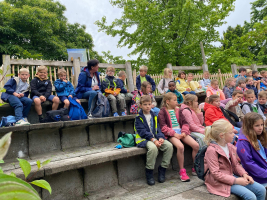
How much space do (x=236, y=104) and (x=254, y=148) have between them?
7.39 ft

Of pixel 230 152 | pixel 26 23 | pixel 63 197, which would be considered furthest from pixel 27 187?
pixel 26 23

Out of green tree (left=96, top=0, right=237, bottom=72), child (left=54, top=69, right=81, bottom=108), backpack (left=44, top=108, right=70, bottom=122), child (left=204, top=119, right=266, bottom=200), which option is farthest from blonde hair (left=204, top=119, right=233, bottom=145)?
green tree (left=96, top=0, right=237, bottom=72)

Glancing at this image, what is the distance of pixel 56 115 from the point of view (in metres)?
3.84

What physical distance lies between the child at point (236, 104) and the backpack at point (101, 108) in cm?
306

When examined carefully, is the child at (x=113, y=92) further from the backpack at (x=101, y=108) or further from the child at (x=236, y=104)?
the child at (x=236, y=104)

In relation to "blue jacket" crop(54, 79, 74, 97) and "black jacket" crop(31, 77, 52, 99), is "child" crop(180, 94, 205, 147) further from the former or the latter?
"black jacket" crop(31, 77, 52, 99)

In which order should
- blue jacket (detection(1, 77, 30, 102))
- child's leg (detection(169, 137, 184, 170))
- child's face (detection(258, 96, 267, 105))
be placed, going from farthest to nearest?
child's face (detection(258, 96, 267, 105)) → blue jacket (detection(1, 77, 30, 102)) → child's leg (detection(169, 137, 184, 170))

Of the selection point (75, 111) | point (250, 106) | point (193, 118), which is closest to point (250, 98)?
point (250, 106)

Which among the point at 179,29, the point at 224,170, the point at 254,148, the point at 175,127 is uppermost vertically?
the point at 179,29

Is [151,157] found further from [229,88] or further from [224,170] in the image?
Result: [229,88]

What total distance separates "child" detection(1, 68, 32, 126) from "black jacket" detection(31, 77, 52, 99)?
0.13 meters

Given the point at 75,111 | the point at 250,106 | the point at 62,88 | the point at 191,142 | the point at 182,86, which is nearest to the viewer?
the point at 191,142

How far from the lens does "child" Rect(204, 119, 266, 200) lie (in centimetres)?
252

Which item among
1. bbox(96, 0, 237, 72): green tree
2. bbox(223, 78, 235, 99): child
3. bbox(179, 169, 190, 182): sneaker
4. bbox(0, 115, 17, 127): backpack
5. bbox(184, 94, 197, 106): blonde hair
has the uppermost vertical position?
bbox(96, 0, 237, 72): green tree
